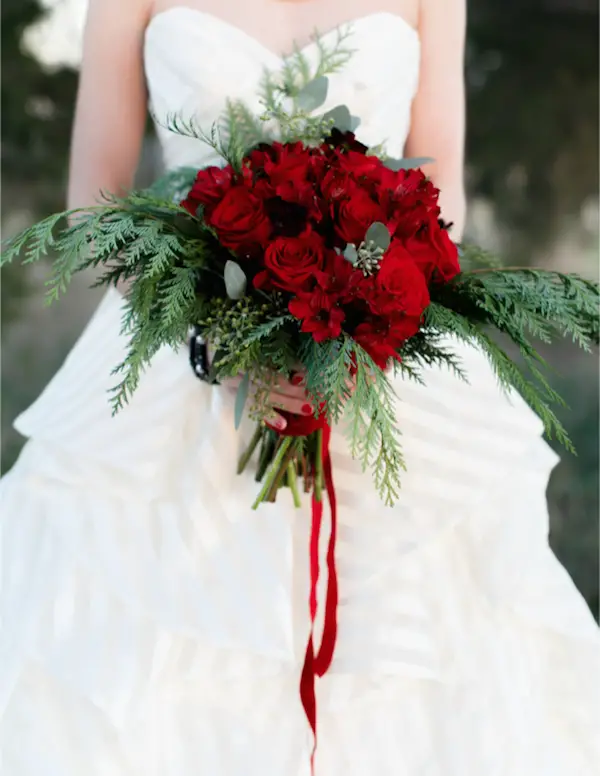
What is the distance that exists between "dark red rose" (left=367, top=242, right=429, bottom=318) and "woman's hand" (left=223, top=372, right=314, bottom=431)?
155mm

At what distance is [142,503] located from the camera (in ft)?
2.95

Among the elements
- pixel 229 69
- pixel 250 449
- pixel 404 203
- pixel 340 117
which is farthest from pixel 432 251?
pixel 229 69

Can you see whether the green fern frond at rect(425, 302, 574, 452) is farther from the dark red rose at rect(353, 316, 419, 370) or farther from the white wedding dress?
the white wedding dress

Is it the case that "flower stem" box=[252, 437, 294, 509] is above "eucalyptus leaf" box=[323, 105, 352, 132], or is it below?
below

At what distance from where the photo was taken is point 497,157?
8.13 feet

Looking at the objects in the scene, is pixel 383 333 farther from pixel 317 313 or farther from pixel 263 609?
pixel 263 609

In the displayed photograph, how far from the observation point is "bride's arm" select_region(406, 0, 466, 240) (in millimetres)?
1128

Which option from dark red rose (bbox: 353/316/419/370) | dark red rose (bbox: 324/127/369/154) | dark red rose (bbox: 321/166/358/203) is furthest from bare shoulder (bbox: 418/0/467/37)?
dark red rose (bbox: 353/316/419/370)

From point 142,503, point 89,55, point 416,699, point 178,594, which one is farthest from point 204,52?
point 416,699

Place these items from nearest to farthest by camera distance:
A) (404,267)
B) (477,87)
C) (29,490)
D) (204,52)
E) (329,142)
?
(404,267) → (329,142) → (29,490) → (204,52) → (477,87)

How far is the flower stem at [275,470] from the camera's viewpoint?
0.87 metres

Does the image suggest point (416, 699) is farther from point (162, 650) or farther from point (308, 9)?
point (308, 9)

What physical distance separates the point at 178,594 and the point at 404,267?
474mm

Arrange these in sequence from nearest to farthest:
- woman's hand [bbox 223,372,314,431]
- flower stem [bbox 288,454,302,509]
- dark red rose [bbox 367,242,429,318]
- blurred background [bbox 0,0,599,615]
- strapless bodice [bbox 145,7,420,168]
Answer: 1. dark red rose [bbox 367,242,429,318]
2. woman's hand [bbox 223,372,314,431]
3. flower stem [bbox 288,454,302,509]
4. strapless bodice [bbox 145,7,420,168]
5. blurred background [bbox 0,0,599,615]
